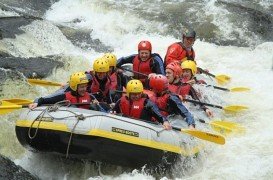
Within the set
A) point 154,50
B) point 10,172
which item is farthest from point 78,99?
point 154,50

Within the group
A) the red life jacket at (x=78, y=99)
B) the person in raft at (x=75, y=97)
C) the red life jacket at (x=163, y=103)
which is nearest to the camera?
the person in raft at (x=75, y=97)

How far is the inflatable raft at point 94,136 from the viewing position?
6.40 m

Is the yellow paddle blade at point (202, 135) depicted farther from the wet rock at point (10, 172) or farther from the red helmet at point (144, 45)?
the red helmet at point (144, 45)

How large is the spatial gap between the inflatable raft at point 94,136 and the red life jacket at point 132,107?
37cm

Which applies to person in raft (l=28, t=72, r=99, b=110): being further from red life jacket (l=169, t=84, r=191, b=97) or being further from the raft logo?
red life jacket (l=169, t=84, r=191, b=97)

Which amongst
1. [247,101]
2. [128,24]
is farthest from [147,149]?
[128,24]

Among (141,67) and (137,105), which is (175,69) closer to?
(141,67)

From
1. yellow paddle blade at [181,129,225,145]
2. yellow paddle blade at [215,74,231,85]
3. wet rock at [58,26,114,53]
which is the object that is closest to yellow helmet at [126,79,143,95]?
yellow paddle blade at [181,129,225,145]

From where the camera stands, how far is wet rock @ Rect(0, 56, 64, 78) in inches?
389

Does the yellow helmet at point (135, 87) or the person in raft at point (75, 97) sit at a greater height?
the yellow helmet at point (135, 87)

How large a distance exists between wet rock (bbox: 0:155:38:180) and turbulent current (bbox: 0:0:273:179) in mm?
753

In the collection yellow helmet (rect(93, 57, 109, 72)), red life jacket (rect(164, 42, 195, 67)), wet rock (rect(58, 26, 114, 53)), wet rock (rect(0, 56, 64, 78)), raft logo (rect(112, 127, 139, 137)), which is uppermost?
yellow helmet (rect(93, 57, 109, 72))

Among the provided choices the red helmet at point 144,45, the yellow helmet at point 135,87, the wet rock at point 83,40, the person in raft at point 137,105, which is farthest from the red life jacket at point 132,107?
the wet rock at point 83,40

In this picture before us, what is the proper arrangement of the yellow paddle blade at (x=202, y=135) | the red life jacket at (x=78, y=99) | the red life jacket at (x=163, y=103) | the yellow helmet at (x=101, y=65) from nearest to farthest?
1. the yellow paddle blade at (x=202, y=135)
2. the red life jacket at (x=78, y=99)
3. the red life jacket at (x=163, y=103)
4. the yellow helmet at (x=101, y=65)
